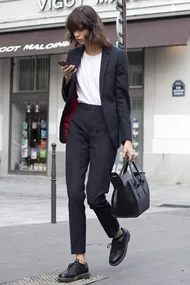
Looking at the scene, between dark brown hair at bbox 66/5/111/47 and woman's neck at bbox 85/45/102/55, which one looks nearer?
dark brown hair at bbox 66/5/111/47

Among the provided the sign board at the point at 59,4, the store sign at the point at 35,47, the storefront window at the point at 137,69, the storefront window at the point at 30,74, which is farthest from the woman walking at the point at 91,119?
the storefront window at the point at 30,74

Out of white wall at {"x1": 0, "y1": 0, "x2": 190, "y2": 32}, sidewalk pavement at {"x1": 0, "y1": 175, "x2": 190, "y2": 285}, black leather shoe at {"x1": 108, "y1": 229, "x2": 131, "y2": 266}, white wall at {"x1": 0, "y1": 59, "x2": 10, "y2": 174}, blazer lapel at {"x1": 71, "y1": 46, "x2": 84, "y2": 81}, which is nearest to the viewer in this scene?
blazer lapel at {"x1": 71, "y1": 46, "x2": 84, "y2": 81}

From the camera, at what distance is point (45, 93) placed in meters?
19.2

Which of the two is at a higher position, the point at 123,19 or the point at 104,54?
the point at 123,19

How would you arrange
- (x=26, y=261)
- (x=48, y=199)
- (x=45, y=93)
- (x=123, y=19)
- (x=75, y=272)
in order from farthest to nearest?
(x=45, y=93) < (x=123, y=19) < (x=48, y=199) < (x=26, y=261) < (x=75, y=272)

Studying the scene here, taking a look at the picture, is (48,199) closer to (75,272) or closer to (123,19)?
(123,19)

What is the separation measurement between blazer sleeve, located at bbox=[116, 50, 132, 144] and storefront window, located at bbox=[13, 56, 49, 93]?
48.3ft

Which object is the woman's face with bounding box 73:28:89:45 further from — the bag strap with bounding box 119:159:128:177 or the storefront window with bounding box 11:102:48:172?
the storefront window with bounding box 11:102:48:172

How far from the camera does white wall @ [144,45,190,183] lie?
1670 centimetres

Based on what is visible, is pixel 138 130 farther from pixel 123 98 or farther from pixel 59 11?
pixel 123 98

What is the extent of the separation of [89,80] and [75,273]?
1495 mm

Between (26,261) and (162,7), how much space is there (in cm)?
1233

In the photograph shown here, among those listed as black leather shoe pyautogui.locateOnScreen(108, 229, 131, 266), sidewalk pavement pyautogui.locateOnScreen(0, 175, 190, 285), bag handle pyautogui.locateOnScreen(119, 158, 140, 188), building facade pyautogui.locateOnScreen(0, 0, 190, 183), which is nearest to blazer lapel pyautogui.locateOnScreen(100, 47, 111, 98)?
bag handle pyautogui.locateOnScreen(119, 158, 140, 188)

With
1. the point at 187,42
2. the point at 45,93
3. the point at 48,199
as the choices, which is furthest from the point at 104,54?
the point at 45,93
